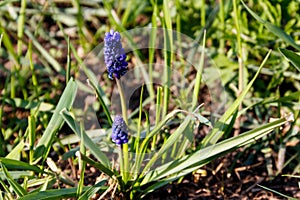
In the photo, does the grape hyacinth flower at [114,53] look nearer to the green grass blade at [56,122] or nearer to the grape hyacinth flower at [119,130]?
the grape hyacinth flower at [119,130]

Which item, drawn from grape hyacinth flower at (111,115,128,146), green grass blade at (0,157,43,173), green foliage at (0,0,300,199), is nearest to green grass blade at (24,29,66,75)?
green foliage at (0,0,300,199)

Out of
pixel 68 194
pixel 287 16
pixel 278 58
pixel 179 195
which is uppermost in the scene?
pixel 287 16

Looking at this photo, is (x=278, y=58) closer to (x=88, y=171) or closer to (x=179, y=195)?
(x=179, y=195)

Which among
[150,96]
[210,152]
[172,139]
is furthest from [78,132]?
[150,96]

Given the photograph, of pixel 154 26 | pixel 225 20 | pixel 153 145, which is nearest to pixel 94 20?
pixel 225 20

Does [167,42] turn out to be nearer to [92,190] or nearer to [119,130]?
[119,130]

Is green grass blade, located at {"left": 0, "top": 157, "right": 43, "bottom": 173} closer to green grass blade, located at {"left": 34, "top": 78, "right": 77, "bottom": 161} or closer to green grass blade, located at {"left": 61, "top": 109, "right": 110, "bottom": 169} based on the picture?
green grass blade, located at {"left": 34, "top": 78, "right": 77, "bottom": 161}

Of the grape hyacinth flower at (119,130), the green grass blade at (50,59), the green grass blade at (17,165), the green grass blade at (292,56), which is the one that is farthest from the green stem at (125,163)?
the green grass blade at (50,59)
